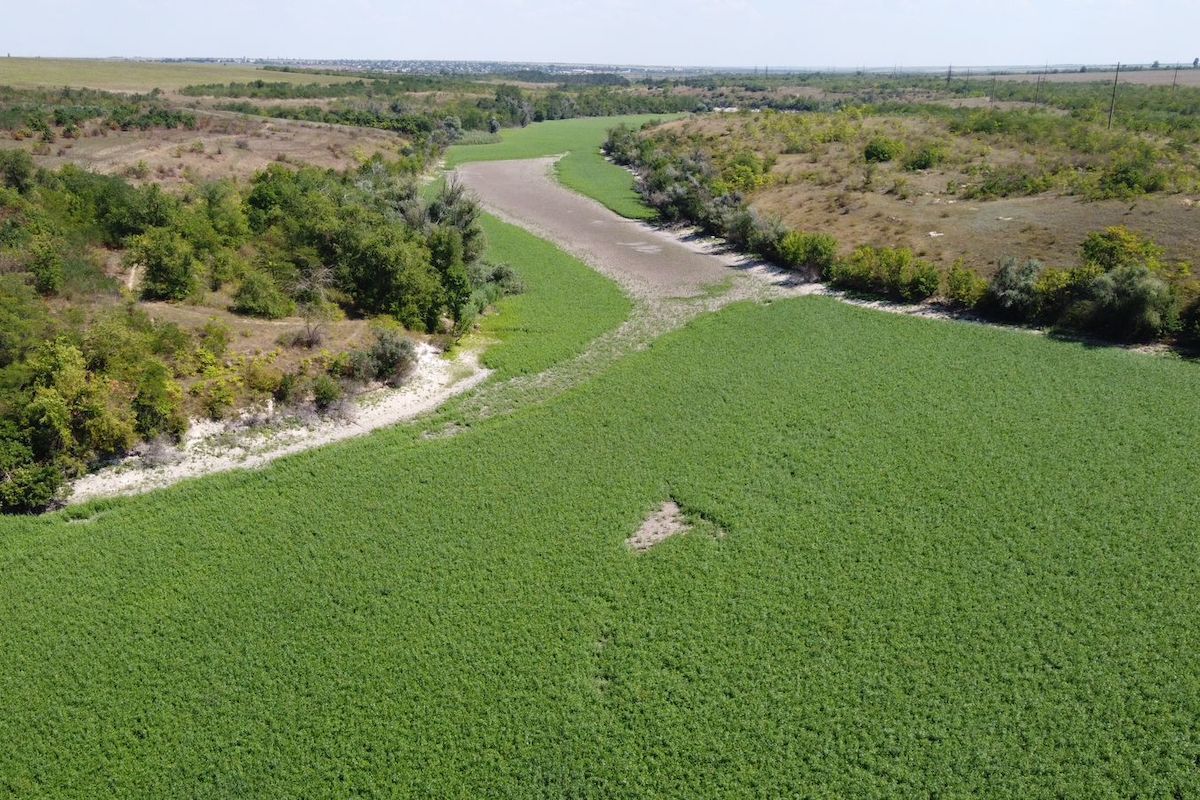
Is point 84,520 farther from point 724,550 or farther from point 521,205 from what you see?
point 521,205

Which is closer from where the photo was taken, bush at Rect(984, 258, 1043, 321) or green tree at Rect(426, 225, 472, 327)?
bush at Rect(984, 258, 1043, 321)

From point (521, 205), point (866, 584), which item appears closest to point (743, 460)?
point (866, 584)

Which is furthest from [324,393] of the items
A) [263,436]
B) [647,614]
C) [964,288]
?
[964,288]

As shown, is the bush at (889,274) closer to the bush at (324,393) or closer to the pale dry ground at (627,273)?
the pale dry ground at (627,273)

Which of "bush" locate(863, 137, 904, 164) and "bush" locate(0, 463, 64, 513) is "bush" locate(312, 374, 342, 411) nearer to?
"bush" locate(0, 463, 64, 513)

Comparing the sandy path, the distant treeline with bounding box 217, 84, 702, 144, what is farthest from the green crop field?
the distant treeline with bounding box 217, 84, 702, 144

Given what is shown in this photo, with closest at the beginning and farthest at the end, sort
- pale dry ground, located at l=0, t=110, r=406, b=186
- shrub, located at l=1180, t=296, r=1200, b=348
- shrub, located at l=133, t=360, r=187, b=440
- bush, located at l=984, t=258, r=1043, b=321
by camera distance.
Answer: shrub, located at l=133, t=360, r=187, b=440 → shrub, located at l=1180, t=296, r=1200, b=348 → bush, located at l=984, t=258, r=1043, b=321 → pale dry ground, located at l=0, t=110, r=406, b=186
